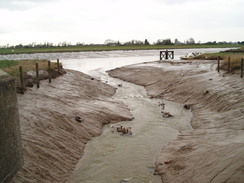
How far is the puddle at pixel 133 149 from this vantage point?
9797 millimetres

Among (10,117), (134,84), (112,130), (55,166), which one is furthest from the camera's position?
(134,84)

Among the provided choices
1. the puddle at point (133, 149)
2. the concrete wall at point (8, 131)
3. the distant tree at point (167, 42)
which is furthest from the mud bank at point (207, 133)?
the distant tree at point (167, 42)

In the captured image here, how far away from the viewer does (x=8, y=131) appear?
6250 mm

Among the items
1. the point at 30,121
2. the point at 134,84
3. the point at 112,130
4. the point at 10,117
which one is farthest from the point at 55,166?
the point at 134,84

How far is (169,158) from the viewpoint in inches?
419

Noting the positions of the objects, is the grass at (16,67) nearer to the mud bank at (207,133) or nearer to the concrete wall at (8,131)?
the mud bank at (207,133)

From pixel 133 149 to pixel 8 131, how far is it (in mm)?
6857

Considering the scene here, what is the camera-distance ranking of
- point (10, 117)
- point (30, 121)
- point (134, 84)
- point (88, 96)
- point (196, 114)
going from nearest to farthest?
point (10, 117) < point (30, 121) < point (196, 114) < point (88, 96) < point (134, 84)

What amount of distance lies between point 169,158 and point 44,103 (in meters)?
8.38

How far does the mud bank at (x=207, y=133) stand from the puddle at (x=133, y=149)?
63 centimetres

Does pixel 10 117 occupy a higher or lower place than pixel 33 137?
higher

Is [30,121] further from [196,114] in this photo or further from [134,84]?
[134,84]

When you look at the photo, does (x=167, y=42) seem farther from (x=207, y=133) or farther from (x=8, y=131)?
(x=8, y=131)

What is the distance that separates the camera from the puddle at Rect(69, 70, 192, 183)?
980cm
